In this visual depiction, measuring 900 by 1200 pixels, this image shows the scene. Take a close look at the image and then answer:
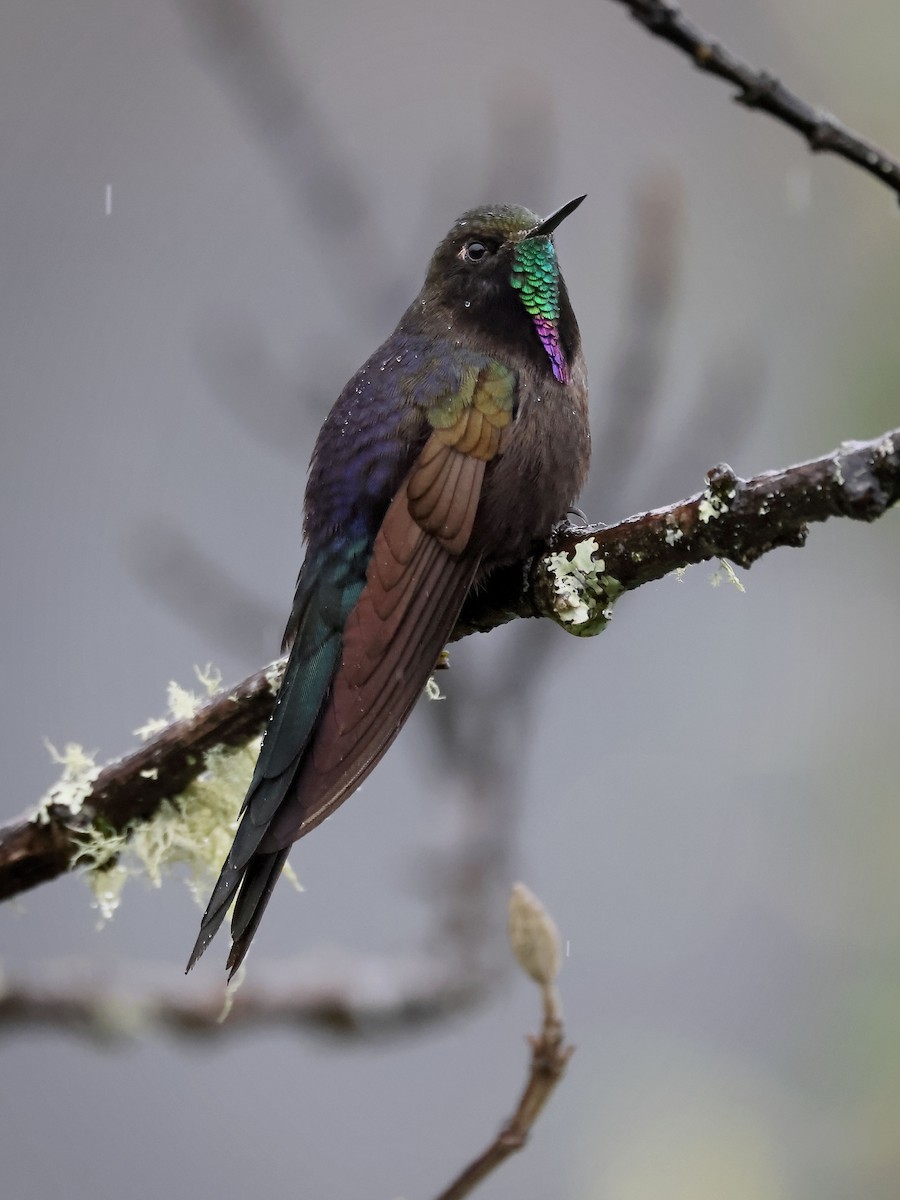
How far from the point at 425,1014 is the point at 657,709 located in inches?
132

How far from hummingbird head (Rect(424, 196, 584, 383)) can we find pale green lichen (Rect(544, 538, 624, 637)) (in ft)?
2.20

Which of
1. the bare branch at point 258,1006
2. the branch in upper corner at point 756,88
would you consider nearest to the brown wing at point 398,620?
the bare branch at point 258,1006

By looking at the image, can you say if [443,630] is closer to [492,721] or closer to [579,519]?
[579,519]

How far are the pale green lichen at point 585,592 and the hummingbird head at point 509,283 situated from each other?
2.20 ft

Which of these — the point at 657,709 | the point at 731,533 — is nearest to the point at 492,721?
the point at 731,533

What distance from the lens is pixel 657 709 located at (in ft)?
19.3

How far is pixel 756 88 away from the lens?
1.06m

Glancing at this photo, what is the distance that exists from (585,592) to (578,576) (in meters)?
0.02

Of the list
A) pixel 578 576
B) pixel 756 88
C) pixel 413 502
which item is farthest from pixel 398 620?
pixel 756 88

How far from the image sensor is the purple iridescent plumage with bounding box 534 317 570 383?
7.98 ft

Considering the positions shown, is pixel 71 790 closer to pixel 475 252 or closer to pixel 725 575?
pixel 725 575

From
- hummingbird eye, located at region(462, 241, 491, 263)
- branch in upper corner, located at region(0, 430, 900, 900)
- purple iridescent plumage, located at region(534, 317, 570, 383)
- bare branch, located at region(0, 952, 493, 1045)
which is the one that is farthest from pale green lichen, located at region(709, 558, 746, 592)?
bare branch, located at region(0, 952, 493, 1045)

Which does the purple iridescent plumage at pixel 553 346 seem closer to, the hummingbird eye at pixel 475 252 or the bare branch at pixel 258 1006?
the hummingbird eye at pixel 475 252

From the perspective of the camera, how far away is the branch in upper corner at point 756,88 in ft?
3.43
